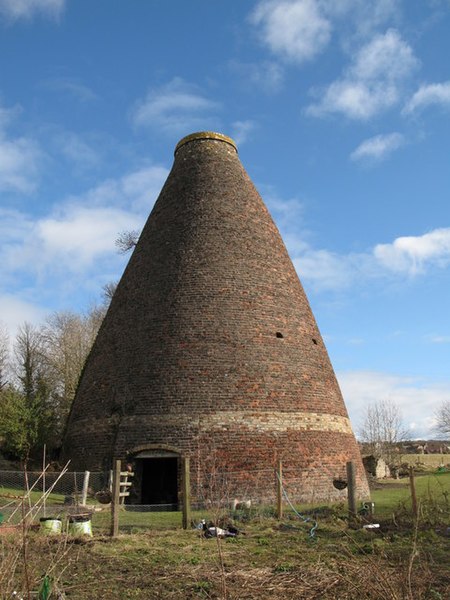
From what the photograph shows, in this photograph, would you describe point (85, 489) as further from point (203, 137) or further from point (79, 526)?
point (203, 137)

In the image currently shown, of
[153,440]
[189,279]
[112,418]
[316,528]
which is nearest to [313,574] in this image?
[316,528]

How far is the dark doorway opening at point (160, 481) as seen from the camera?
13.4 meters

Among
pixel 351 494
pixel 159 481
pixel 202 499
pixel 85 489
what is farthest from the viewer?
pixel 159 481

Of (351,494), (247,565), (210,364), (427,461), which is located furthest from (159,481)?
(427,461)

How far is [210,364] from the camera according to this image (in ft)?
42.8

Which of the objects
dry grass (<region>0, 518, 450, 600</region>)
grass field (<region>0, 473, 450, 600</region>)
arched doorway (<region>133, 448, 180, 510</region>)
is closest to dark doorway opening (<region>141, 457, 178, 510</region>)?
arched doorway (<region>133, 448, 180, 510</region>)

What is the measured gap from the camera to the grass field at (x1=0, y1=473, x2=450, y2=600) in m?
4.36

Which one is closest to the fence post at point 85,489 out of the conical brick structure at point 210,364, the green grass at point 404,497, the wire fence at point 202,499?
the wire fence at point 202,499

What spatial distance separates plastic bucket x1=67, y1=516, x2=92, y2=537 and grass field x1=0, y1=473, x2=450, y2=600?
21 centimetres

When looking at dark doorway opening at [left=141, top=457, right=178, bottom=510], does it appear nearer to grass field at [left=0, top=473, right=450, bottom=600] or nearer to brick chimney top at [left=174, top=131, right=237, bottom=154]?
grass field at [left=0, top=473, right=450, bottom=600]

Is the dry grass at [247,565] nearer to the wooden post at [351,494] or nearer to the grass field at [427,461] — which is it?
the wooden post at [351,494]

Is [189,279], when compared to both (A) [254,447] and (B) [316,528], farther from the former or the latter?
(B) [316,528]

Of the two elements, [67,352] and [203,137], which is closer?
[203,137]

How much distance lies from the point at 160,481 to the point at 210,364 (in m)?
3.31
